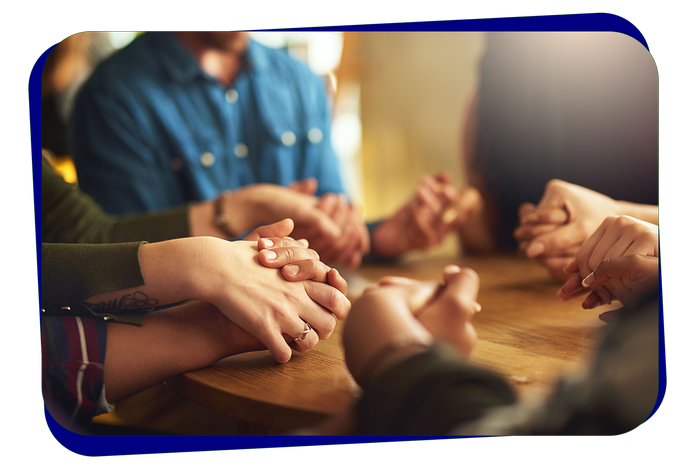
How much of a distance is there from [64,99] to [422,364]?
63cm

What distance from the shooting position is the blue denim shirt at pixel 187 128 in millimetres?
771

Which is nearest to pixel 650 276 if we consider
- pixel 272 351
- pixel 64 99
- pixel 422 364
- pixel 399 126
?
pixel 422 364

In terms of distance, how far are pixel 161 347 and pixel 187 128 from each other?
48cm

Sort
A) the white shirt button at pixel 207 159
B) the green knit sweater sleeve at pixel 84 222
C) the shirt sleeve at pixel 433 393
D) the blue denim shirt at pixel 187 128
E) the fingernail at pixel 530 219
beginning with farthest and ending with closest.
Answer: the white shirt button at pixel 207 159 → the blue denim shirt at pixel 187 128 → the fingernail at pixel 530 219 → the green knit sweater sleeve at pixel 84 222 → the shirt sleeve at pixel 433 393

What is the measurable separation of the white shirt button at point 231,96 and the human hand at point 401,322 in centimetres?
54

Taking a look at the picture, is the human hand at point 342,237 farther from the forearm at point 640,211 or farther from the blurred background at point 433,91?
the forearm at point 640,211

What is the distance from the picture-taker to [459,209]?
3.08ft

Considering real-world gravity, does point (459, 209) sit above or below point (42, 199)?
below

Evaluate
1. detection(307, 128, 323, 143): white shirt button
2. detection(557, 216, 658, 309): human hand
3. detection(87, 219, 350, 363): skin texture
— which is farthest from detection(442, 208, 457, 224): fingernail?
detection(87, 219, 350, 363): skin texture

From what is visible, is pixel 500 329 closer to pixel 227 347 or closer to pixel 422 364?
pixel 422 364

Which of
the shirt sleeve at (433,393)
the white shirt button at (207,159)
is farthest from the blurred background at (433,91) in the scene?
the shirt sleeve at (433,393)

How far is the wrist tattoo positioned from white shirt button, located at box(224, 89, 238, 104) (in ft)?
1.71

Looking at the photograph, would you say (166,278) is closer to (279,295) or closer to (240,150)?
(279,295)

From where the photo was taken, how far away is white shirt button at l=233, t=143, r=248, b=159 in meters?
0.89
